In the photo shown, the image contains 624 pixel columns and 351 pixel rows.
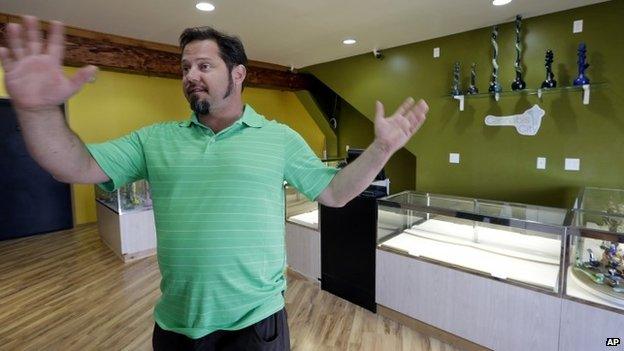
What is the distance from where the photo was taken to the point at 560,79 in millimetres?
3111

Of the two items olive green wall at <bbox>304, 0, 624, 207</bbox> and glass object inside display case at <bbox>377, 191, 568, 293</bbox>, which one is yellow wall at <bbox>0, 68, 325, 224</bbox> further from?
glass object inside display case at <bbox>377, 191, 568, 293</bbox>

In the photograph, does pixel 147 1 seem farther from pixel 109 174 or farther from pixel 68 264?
pixel 68 264

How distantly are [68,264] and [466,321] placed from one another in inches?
148

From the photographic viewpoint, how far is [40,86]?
2.42 ft

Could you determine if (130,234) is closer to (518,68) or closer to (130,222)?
(130,222)

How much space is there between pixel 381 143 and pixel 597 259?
5.27 feet

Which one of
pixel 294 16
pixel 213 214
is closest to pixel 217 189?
pixel 213 214

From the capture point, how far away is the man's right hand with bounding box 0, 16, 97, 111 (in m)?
0.72

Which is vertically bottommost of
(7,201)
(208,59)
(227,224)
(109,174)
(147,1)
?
(7,201)

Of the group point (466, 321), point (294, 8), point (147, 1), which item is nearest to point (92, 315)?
point (147, 1)

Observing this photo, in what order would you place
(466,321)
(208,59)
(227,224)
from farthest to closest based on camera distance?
(466,321)
(208,59)
(227,224)

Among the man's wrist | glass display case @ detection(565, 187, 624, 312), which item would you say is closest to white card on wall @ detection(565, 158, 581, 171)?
glass display case @ detection(565, 187, 624, 312)

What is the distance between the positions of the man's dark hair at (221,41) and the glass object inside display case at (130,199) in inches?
118

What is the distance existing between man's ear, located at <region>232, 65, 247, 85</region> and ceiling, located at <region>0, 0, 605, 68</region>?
1.83 meters
